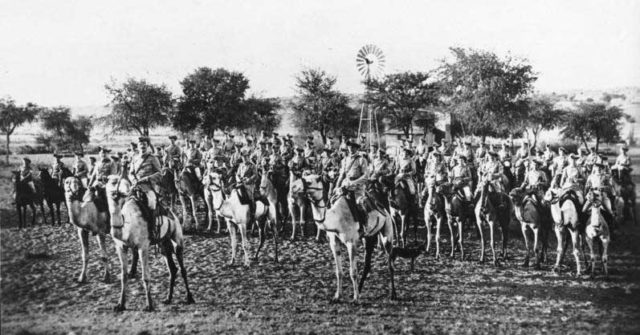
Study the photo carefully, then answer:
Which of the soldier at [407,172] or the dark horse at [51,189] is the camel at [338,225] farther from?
the dark horse at [51,189]

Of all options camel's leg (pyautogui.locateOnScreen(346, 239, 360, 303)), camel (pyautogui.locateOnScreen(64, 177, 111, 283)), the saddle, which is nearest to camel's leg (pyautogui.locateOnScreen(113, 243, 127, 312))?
→ the saddle

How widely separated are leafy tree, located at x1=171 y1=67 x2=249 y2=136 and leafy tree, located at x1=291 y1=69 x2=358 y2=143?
628 cm

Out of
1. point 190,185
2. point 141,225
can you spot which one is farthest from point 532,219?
point 190,185

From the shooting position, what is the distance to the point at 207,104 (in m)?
40.0

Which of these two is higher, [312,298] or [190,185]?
[190,185]

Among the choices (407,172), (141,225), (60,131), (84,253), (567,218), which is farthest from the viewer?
(60,131)

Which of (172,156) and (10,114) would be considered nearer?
(172,156)

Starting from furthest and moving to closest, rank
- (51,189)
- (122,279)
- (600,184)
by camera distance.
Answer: (51,189) → (600,184) → (122,279)

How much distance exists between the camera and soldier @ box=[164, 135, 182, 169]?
1753 cm

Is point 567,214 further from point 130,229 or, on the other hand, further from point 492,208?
point 130,229

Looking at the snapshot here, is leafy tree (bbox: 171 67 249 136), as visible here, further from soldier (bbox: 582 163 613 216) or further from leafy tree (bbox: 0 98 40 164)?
soldier (bbox: 582 163 613 216)

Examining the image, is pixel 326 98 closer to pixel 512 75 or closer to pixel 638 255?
pixel 512 75

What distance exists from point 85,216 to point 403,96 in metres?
37.8

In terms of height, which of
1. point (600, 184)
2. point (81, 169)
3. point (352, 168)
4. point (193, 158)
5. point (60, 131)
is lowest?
point (600, 184)
